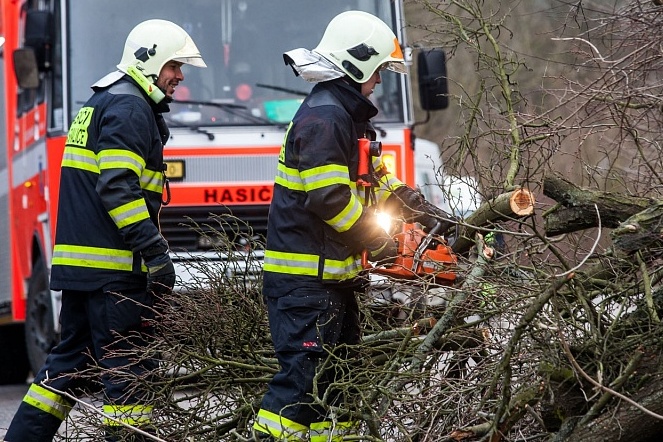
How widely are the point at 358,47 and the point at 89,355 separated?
1697mm

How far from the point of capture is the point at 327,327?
450cm

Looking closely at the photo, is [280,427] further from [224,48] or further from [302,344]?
[224,48]

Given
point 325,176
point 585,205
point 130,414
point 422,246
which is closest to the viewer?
point 585,205

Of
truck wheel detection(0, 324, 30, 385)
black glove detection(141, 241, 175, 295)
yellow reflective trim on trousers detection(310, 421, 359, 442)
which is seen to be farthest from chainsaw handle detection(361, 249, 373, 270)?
truck wheel detection(0, 324, 30, 385)

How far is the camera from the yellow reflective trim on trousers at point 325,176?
4.31 metres

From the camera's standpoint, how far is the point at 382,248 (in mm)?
4516

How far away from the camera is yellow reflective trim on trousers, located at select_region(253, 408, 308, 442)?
172 inches

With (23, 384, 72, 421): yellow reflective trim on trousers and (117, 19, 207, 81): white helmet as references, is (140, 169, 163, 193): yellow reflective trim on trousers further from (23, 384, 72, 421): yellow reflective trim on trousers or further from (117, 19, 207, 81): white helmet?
(23, 384, 72, 421): yellow reflective trim on trousers

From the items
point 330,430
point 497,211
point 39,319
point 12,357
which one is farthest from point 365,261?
point 12,357

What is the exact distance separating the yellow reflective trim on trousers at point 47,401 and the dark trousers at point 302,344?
1188mm

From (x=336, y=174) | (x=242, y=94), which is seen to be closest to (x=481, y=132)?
(x=336, y=174)

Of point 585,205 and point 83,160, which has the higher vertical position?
point 83,160

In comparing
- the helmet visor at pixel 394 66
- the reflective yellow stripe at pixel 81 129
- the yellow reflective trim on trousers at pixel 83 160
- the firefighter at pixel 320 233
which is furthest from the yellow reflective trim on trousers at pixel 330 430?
the reflective yellow stripe at pixel 81 129

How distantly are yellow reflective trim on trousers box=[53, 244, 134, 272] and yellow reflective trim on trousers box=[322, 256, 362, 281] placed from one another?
3.56ft
